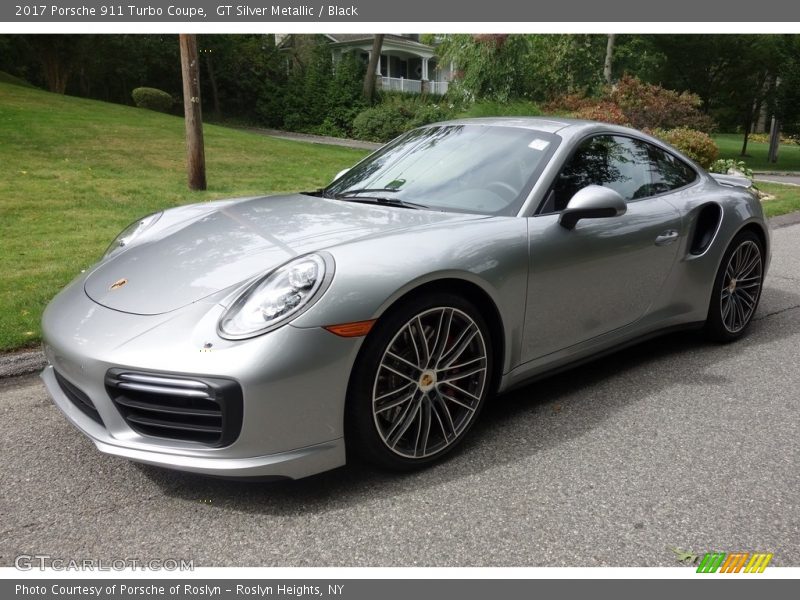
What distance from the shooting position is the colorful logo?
7.34 feet

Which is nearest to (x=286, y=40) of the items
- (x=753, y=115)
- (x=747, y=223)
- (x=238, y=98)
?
(x=238, y=98)

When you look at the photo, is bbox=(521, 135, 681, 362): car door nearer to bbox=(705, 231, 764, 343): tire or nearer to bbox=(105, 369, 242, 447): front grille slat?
bbox=(705, 231, 764, 343): tire

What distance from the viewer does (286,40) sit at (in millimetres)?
38094

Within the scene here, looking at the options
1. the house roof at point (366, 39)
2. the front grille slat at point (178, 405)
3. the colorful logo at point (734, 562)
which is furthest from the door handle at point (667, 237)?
the house roof at point (366, 39)

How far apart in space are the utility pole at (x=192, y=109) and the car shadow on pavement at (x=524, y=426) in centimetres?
781

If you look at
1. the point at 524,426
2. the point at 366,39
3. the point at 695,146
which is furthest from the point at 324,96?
the point at 524,426

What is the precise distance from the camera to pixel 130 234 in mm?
3590

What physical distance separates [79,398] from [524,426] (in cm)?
193

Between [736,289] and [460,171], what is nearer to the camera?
[460,171]

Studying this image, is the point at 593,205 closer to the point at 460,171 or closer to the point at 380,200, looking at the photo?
the point at 460,171

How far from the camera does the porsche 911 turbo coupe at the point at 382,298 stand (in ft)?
7.72

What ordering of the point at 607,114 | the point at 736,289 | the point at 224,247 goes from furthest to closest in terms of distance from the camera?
the point at 607,114 → the point at 736,289 → the point at 224,247

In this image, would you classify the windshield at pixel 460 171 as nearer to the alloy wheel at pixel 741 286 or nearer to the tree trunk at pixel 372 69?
the alloy wheel at pixel 741 286

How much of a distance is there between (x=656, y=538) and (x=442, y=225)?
146 cm
